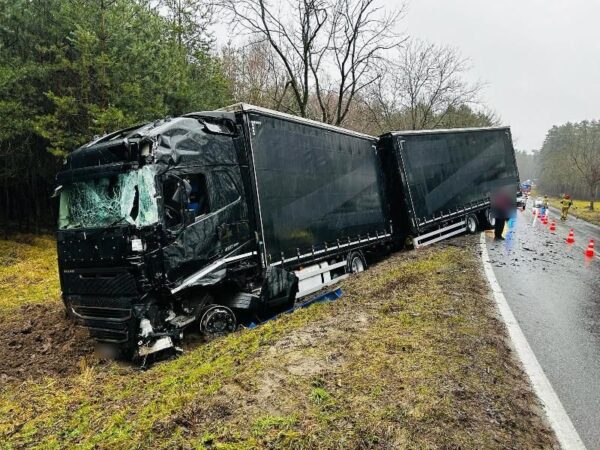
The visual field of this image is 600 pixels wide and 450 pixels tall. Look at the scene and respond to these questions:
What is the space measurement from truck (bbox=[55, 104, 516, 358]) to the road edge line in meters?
3.73

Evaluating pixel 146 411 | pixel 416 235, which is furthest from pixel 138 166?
pixel 416 235

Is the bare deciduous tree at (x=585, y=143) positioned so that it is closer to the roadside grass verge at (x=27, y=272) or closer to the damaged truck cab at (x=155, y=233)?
the roadside grass verge at (x=27, y=272)

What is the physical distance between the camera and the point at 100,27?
44.7 feet

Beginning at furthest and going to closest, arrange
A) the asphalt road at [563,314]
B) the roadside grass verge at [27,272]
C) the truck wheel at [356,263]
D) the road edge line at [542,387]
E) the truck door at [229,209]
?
the truck wheel at [356,263] < the roadside grass verge at [27,272] < the truck door at [229,209] < the asphalt road at [563,314] < the road edge line at [542,387]

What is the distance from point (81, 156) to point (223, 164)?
2145 mm

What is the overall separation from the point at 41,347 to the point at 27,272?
24.1 feet

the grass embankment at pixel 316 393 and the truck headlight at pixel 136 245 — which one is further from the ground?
the truck headlight at pixel 136 245

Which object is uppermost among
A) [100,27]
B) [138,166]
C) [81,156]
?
[100,27]

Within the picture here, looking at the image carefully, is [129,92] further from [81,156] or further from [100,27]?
[81,156]

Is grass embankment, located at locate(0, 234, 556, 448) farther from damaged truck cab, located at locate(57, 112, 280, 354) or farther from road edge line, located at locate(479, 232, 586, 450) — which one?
damaged truck cab, located at locate(57, 112, 280, 354)

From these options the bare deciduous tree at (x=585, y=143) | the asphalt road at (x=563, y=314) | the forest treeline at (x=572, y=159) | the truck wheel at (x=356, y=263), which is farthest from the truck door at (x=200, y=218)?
the bare deciduous tree at (x=585, y=143)

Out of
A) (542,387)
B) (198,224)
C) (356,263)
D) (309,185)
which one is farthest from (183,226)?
(356,263)

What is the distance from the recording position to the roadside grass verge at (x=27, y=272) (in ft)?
33.8

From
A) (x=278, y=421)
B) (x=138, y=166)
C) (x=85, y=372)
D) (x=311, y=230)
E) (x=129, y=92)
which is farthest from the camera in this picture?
(x=129, y=92)
